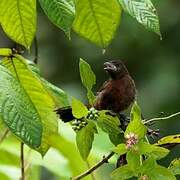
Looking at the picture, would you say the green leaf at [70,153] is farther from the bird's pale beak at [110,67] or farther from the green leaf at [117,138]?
the green leaf at [117,138]

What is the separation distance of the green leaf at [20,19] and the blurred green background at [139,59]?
3.10m

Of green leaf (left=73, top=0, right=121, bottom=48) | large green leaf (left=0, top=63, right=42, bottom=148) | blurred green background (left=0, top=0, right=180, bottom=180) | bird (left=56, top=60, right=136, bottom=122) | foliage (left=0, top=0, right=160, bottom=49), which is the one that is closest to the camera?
large green leaf (left=0, top=63, right=42, bottom=148)

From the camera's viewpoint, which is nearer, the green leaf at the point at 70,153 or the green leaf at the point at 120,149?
the green leaf at the point at 120,149

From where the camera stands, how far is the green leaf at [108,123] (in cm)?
162

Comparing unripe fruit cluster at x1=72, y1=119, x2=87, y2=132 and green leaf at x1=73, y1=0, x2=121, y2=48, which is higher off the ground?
green leaf at x1=73, y1=0, x2=121, y2=48

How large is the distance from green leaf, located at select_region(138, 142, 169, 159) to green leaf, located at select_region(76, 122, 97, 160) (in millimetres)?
160

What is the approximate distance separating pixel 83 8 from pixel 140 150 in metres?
0.38

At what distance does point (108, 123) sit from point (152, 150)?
15 cm

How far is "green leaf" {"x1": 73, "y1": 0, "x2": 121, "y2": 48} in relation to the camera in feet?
5.45

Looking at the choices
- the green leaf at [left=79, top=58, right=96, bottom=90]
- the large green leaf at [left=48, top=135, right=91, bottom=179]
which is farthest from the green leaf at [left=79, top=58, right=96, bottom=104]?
the large green leaf at [left=48, top=135, right=91, bottom=179]

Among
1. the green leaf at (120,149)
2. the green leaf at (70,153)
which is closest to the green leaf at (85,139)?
the green leaf at (120,149)

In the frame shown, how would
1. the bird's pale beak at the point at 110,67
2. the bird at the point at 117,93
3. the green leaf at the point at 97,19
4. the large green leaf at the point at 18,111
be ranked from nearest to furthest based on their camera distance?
the large green leaf at the point at 18,111
the green leaf at the point at 97,19
the bird at the point at 117,93
the bird's pale beak at the point at 110,67

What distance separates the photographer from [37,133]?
148 cm

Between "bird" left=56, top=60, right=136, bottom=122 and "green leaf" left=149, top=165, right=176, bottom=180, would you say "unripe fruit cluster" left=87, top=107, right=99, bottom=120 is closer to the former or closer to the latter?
"green leaf" left=149, top=165, right=176, bottom=180
